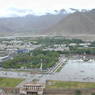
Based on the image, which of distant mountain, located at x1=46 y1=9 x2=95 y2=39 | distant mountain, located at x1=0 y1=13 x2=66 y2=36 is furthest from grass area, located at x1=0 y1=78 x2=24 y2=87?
distant mountain, located at x1=0 y1=13 x2=66 y2=36

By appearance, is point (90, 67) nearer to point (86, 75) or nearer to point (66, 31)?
point (86, 75)

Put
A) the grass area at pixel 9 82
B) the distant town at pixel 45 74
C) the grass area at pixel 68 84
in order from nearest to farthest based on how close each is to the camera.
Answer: the distant town at pixel 45 74
the grass area at pixel 68 84
the grass area at pixel 9 82

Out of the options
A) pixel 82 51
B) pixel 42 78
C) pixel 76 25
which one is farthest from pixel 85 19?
pixel 42 78

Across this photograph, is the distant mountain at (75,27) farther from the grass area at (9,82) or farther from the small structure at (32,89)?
the small structure at (32,89)

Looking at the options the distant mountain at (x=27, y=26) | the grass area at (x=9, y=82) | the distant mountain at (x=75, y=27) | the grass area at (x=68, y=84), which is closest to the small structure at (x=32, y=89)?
the grass area at (x=68, y=84)

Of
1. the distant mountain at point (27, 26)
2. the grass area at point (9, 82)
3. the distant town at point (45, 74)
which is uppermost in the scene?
the distant mountain at point (27, 26)

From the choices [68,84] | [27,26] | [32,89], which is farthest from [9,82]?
[27,26]

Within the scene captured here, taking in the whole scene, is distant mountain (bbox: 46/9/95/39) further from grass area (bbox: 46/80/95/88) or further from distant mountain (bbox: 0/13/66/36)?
grass area (bbox: 46/80/95/88)

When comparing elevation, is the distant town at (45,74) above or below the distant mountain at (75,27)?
below

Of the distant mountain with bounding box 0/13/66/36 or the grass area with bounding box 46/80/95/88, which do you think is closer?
the grass area with bounding box 46/80/95/88
